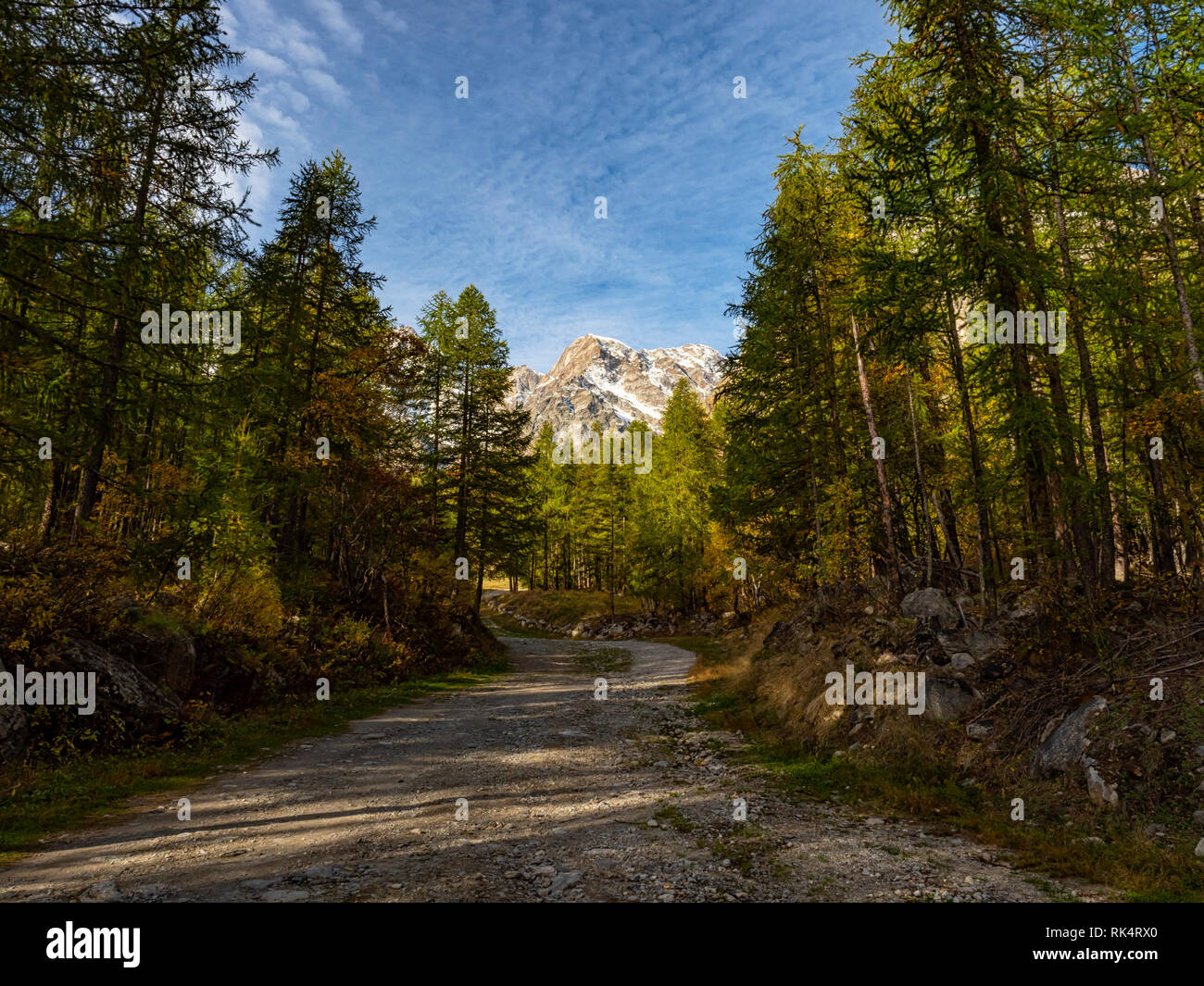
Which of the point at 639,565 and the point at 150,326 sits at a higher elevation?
the point at 150,326

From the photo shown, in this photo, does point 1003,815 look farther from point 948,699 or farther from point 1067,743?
point 948,699

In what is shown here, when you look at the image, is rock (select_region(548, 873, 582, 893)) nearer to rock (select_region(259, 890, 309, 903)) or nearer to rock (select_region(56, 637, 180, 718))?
rock (select_region(259, 890, 309, 903))

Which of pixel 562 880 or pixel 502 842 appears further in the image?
pixel 502 842

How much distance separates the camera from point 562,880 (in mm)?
5430

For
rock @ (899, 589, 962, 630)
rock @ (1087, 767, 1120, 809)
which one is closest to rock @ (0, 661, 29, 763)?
rock @ (1087, 767, 1120, 809)

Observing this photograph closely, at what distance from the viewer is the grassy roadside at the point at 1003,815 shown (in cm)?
515

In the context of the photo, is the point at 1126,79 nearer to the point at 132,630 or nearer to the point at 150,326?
the point at 150,326

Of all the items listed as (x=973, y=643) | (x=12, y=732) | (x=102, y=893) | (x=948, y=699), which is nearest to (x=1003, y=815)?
(x=948, y=699)

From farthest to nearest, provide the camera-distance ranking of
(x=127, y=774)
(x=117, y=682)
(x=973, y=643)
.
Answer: (x=973, y=643)
(x=117, y=682)
(x=127, y=774)

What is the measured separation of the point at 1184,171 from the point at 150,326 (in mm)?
18053

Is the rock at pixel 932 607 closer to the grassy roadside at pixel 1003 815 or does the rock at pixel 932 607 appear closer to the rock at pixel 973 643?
the rock at pixel 973 643

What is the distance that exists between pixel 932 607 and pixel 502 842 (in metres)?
9.92
